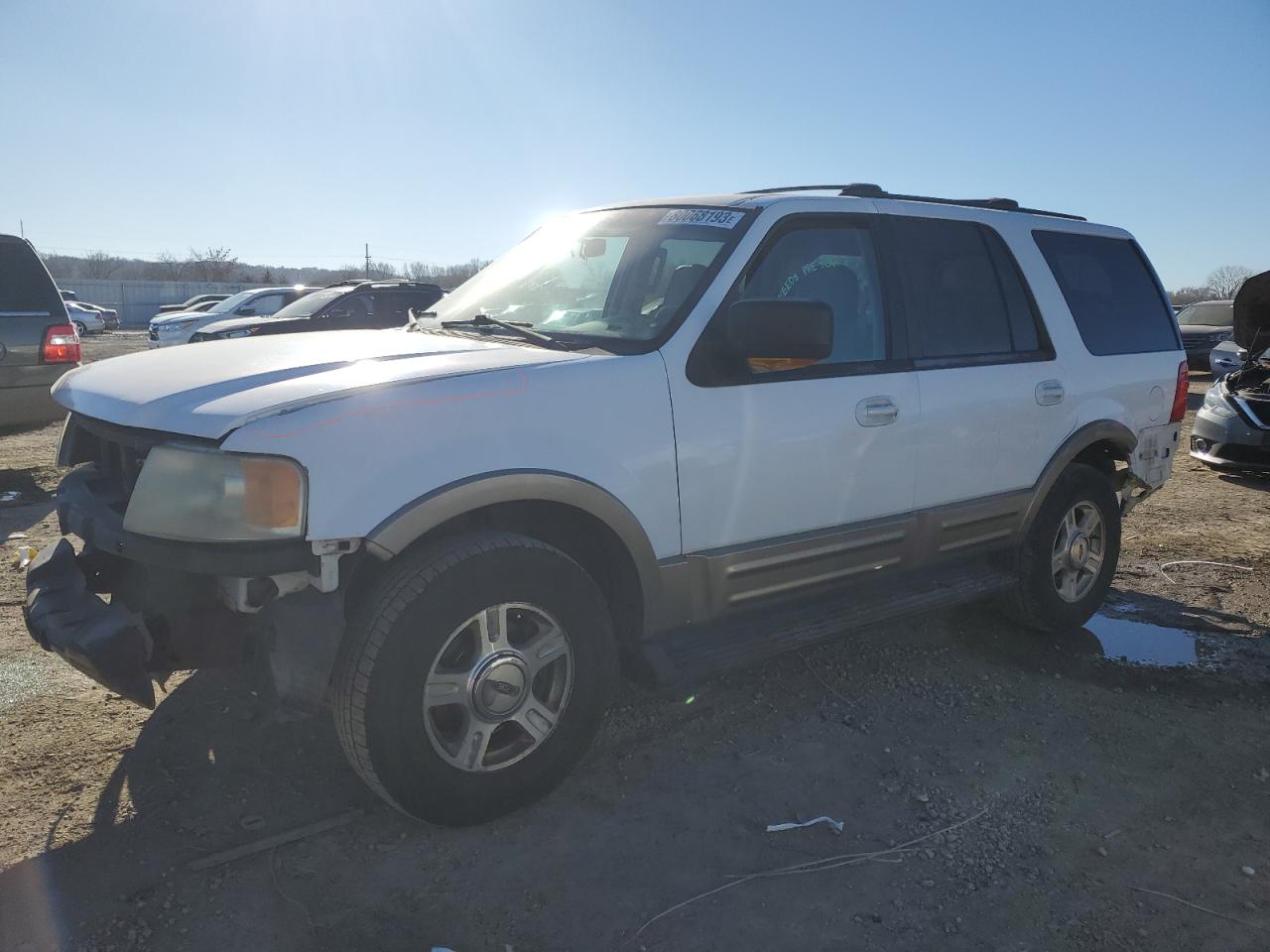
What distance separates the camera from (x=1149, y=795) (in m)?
3.24

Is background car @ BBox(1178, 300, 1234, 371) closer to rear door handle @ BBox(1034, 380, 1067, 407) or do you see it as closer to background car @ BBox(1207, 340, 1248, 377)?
background car @ BBox(1207, 340, 1248, 377)

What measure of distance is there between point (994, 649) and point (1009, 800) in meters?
1.54

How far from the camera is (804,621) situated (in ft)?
11.7

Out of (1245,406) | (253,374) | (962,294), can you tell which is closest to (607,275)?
(253,374)

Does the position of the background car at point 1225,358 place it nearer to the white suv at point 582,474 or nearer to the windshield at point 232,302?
the white suv at point 582,474

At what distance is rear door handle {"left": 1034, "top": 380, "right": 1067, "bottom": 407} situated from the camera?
429cm

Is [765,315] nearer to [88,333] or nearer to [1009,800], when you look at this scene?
[1009,800]

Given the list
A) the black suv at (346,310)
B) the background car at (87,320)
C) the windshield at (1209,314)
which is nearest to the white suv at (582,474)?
the black suv at (346,310)

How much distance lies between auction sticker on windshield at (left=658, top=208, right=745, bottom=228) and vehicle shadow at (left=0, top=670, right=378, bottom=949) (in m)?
2.29

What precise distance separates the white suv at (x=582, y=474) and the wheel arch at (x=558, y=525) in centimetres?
1

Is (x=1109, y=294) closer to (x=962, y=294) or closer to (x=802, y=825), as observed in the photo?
(x=962, y=294)

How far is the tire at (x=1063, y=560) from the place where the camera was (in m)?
4.51

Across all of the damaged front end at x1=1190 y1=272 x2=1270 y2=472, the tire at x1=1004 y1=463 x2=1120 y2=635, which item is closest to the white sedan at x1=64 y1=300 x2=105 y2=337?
the damaged front end at x1=1190 y1=272 x2=1270 y2=472

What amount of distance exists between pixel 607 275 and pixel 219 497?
5.93ft
